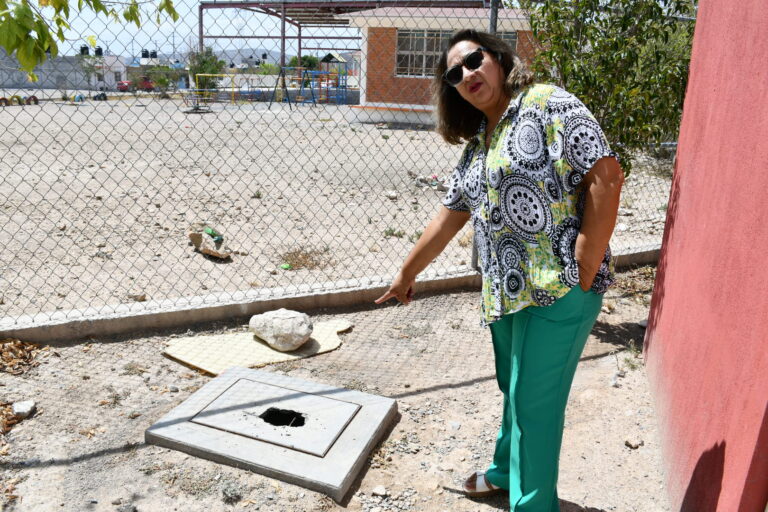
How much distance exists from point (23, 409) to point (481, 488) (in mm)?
2245

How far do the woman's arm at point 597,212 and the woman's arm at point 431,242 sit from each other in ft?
1.93

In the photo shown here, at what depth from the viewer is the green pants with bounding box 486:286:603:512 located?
6.78 feet

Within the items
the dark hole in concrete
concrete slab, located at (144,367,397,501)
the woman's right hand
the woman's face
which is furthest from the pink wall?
the dark hole in concrete

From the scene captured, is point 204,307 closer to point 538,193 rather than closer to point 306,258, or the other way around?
point 306,258

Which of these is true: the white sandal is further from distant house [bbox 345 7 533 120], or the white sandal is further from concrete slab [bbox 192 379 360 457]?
distant house [bbox 345 7 533 120]

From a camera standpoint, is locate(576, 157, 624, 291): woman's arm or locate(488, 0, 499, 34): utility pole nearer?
locate(576, 157, 624, 291): woman's arm

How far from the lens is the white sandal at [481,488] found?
274cm

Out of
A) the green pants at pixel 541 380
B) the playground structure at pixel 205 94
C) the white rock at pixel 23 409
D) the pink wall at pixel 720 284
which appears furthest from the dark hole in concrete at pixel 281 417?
the playground structure at pixel 205 94

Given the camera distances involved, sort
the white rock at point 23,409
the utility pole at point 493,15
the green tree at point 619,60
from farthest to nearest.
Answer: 1. the utility pole at point 493,15
2. the green tree at point 619,60
3. the white rock at point 23,409

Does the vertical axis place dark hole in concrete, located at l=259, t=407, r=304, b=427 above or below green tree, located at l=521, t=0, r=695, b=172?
below

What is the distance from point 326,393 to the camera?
3.36 meters

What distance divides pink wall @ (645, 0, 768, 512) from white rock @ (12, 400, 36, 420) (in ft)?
9.82

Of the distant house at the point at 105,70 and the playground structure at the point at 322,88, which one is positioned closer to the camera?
the distant house at the point at 105,70

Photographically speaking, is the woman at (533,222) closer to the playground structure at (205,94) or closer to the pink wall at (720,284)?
the pink wall at (720,284)
